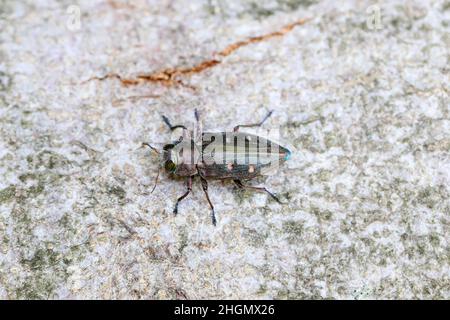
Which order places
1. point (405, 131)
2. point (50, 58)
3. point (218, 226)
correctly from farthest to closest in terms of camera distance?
point (50, 58) → point (405, 131) → point (218, 226)

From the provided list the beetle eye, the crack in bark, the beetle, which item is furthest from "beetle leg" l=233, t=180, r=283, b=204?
the crack in bark

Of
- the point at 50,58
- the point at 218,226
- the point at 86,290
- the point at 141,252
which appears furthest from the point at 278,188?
the point at 50,58

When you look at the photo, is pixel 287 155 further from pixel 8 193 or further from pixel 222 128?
pixel 8 193

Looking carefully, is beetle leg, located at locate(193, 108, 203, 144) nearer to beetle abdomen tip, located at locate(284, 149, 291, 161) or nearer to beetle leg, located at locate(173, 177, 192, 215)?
beetle leg, located at locate(173, 177, 192, 215)

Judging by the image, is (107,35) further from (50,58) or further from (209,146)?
(209,146)

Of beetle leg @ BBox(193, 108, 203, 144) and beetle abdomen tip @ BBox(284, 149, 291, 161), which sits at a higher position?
beetle leg @ BBox(193, 108, 203, 144)

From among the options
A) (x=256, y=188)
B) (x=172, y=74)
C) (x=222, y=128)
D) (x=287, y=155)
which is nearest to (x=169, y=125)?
(x=222, y=128)

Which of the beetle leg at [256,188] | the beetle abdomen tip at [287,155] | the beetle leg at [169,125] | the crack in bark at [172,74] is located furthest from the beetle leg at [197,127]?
the beetle abdomen tip at [287,155]
